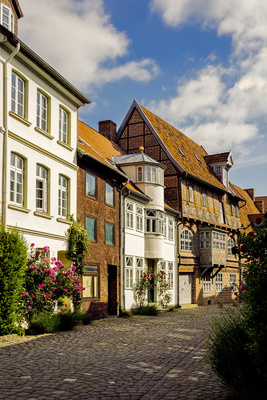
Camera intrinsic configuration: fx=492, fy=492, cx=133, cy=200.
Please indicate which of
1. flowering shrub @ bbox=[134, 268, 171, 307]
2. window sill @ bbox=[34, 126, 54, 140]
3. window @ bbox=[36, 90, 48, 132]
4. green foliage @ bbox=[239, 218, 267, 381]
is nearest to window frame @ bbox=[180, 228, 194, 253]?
flowering shrub @ bbox=[134, 268, 171, 307]

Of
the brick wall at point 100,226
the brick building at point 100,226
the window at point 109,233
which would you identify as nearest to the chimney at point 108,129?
the brick building at point 100,226

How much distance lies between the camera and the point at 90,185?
20859mm

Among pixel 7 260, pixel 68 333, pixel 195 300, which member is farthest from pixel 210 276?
pixel 7 260

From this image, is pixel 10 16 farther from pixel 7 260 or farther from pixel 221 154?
pixel 221 154

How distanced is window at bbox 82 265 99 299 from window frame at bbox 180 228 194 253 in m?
11.7

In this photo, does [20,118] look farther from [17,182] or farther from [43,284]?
[43,284]

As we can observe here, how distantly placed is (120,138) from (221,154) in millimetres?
11226

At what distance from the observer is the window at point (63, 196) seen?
18.3m

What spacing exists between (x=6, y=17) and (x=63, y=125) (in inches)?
178

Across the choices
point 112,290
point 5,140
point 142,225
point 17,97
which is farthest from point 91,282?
point 17,97

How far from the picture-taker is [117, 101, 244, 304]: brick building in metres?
31.9

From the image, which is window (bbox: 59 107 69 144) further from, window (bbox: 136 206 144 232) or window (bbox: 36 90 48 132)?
window (bbox: 136 206 144 232)

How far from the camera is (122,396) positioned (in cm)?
676

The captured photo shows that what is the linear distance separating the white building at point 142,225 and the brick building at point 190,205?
2374 millimetres
